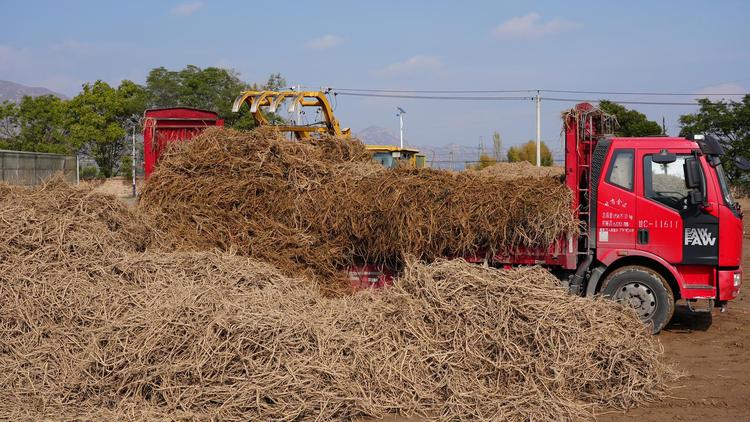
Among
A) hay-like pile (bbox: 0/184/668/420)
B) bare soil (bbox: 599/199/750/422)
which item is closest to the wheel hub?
bare soil (bbox: 599/199/750/422)

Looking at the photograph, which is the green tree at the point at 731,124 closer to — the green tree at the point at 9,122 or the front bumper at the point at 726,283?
the front bumper at the point at 726,283

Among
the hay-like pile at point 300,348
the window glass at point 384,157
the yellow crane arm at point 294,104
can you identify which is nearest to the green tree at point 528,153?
the window glass at point 384,157

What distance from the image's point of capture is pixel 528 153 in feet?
133

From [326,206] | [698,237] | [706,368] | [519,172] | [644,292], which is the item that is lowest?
[706,368]


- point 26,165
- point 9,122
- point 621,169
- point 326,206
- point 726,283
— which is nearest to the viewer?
point 726,283

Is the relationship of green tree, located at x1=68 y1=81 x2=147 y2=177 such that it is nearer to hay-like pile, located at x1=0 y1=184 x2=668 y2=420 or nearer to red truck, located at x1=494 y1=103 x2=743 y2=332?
hay-like pile, located at x1=0 y1=184 x2=668 y2=420

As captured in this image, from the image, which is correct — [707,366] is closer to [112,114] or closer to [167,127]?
[167,127]

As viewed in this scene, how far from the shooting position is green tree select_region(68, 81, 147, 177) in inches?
1537

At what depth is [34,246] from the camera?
22.8ft

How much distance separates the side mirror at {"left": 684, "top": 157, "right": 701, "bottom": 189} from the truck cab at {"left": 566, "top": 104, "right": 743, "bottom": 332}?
1 centimetres

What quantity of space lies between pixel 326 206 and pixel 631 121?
2683 cm

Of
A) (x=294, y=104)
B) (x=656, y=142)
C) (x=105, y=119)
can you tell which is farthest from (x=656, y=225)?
(x=105, y=119)

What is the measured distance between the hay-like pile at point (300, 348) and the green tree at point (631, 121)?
78.7 ft

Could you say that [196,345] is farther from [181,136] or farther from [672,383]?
[181,136]
